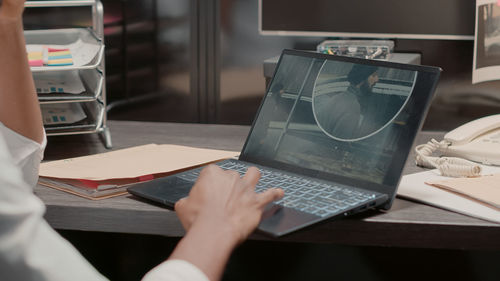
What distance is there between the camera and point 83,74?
1.35 meters

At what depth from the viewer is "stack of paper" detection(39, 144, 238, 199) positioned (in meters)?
1.00

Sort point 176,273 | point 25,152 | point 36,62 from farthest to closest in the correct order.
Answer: point 36,62 < point 25,152 < point 176,273

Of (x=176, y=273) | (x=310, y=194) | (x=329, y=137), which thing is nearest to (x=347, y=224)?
(x=310, y=194)

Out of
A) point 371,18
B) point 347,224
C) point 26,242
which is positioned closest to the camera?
point 26,242

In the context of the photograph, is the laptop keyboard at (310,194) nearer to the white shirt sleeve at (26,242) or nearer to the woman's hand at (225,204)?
the woman's hand at (225,204)

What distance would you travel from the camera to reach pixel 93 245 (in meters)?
1.59

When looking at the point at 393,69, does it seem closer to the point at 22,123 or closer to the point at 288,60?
the point at 288,60

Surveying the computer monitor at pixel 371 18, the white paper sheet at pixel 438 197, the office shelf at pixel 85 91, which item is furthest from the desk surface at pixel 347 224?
the computer monitor at pixel 371 18

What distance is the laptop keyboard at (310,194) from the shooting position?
859mm

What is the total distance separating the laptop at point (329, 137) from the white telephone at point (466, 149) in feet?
0.60

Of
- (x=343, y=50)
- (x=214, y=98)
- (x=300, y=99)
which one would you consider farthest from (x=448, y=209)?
(x=214, y=98)

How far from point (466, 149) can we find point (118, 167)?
0.59 m

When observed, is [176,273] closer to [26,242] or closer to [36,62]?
[26,242]

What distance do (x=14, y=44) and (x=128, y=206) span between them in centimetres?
32
